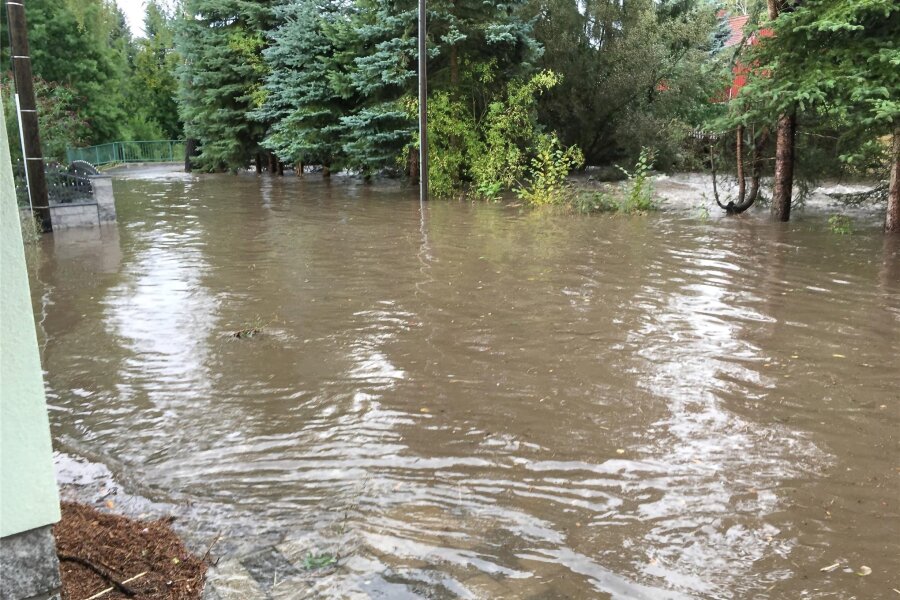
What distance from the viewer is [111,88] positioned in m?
43.0

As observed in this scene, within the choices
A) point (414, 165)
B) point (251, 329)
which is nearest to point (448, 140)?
point (414, 165)

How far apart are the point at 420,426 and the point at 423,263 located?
6084mm

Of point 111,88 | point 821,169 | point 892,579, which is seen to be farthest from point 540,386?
point 111,88

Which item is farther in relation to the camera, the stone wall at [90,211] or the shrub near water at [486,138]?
the shrub near water at [486,138]

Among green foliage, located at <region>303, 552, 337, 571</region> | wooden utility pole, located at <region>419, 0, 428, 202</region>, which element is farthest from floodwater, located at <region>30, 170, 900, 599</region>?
wooden utility pole, located at <region>419, 0, 428, 202</region>

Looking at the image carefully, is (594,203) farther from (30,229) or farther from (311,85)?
(311,85)

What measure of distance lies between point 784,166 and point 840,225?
5.17 feet

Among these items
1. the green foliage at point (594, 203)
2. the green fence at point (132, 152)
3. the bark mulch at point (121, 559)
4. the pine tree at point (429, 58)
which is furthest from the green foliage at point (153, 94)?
the bark mulch at point (121, 559)

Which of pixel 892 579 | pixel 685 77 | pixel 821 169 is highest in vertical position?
pixel 685 77

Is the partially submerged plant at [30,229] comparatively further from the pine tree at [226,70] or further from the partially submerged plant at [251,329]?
the pine tree at [226,70]

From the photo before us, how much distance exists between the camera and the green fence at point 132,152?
40.3 m

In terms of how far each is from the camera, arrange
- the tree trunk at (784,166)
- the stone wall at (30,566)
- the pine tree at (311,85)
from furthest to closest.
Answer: the pine tree at (311,85), the tree trunk at (784,166), the stone wall at (30,566)

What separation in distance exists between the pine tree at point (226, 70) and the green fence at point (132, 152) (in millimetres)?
10390

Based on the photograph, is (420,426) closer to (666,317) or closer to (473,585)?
(473,585)
